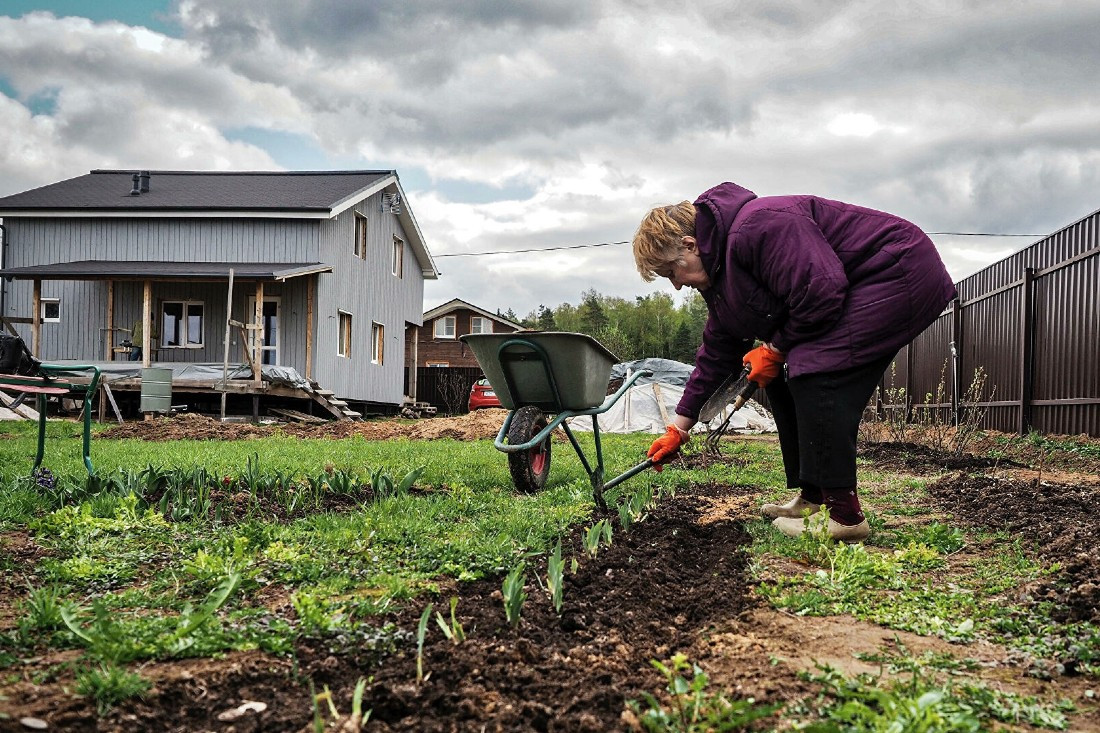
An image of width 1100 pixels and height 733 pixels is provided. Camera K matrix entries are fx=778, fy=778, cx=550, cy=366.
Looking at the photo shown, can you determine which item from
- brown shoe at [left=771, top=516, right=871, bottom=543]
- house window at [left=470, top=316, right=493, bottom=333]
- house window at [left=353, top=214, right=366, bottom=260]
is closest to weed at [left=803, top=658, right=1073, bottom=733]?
brown shoe at [left=771, top=516, right=871, bottom=543]

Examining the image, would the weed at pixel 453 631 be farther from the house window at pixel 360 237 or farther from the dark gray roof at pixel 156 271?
the house window at pixel 360 237

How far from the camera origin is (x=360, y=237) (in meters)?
19.3

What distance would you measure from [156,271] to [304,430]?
554 cm

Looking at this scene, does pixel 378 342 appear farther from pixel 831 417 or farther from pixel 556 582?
pixel 556 582

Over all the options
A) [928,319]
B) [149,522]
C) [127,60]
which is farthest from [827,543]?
[127,60]

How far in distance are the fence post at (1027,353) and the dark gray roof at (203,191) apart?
12810 millimetres

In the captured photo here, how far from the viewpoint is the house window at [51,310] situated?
57.1 ft

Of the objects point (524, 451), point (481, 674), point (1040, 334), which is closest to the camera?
point (481, 674)

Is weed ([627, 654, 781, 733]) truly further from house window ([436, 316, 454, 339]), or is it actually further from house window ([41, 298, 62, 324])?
house window ([436, 316, 454, 339])

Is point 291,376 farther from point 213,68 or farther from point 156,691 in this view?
point 156,691

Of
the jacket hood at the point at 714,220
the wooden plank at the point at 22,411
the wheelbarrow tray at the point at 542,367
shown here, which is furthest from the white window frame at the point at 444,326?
the jacket hood at the point at 714,220

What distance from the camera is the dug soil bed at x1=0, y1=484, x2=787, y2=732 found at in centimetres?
136

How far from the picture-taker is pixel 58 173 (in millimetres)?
19906

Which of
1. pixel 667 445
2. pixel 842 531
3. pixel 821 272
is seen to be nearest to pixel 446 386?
pixel 667 445
